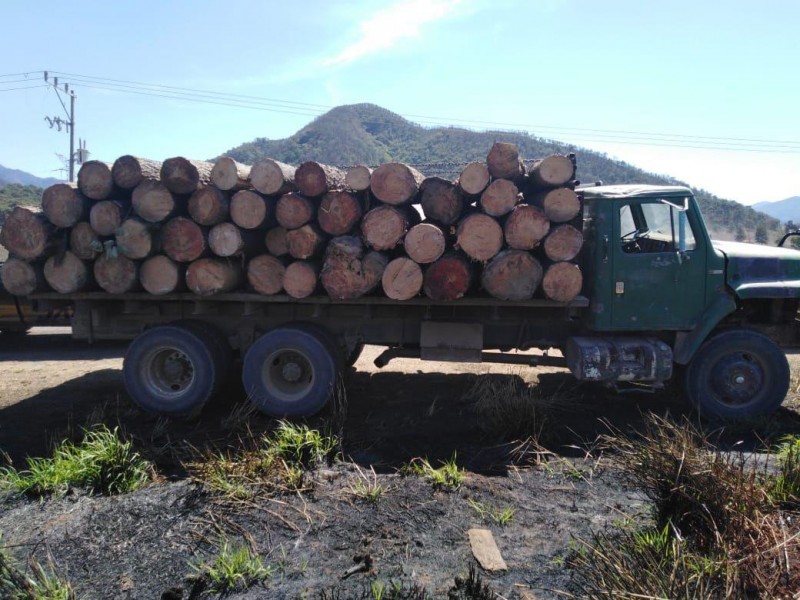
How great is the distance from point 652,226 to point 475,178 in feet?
6.57

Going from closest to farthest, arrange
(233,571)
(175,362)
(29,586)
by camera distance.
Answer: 1. (29,586)
2. (233,571)
3. (175,362)

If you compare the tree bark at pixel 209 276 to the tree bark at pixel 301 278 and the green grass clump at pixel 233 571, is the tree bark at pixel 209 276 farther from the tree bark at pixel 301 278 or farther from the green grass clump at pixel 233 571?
the green grass clump at pixel 233 571

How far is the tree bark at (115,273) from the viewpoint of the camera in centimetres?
573

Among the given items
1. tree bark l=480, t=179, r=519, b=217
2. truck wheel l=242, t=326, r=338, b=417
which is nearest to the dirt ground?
truck wheel l=242, t=326, r=338, b=417

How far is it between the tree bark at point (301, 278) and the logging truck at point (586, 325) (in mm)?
146

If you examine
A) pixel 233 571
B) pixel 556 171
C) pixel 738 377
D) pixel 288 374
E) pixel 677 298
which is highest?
pixel 556 171

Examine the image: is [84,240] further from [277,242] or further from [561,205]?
[561,205]

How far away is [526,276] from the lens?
5438 mm

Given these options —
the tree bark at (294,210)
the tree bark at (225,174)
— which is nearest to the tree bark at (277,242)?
the tree bark at (294,210)

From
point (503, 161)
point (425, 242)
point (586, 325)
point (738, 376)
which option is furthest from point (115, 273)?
point (738, 376)

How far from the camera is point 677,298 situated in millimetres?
5750

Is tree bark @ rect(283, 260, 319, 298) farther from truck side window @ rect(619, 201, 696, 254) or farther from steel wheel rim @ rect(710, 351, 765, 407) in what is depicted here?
steel wheel rim @ rect(710, 351, 765, 407)

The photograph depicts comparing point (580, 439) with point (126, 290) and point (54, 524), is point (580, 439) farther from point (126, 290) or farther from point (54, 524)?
point (126, 290)

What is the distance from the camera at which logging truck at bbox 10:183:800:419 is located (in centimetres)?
571
